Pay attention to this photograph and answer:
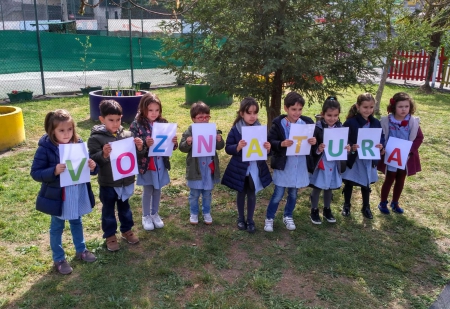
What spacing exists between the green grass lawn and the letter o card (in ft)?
2.49

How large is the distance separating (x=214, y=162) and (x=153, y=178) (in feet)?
2.14

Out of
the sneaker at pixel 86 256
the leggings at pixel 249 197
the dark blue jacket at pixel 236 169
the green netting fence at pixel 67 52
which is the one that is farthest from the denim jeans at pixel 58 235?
the green netting fence at pixel 67 52

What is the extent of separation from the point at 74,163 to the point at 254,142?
1.66 meters

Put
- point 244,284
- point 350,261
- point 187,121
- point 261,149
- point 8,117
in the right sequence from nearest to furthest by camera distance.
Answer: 1. point 244,284
2. point 350,261
3. point 261,149
4. point 8,117
5. point 187,121

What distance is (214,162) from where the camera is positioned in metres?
4.07

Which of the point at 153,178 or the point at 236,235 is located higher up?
the point at 153,178

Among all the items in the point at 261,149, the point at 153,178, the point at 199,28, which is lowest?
the point at 153,178

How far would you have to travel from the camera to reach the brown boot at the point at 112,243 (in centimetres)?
359

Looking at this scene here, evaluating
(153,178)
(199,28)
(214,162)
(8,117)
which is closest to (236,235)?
(214,162)

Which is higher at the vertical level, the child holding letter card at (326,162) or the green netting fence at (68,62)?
the green netting fence at (68,62)

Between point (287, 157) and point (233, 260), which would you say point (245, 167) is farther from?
point (233, 260)

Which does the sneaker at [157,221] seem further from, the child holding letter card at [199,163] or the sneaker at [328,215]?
the sneaker at [328,215]

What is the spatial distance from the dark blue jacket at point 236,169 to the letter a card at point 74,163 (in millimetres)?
1367

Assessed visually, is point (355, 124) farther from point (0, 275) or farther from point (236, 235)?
point (0, 275)
